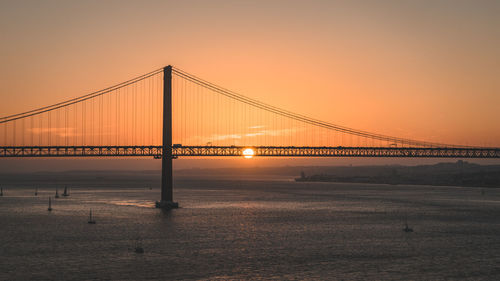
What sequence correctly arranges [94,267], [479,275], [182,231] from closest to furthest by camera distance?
1. [479,275]
2. [94,267]
3. [182,231]

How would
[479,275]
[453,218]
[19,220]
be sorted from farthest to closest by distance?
[453,218] < [19,220] < [479,275]

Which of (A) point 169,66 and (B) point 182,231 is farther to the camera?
(A) point 169,66

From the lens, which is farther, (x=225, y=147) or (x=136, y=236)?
(x=225, y=147)

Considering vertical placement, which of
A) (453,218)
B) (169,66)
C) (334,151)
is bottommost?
(453,218)

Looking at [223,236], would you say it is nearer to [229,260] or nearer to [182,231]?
[182,231]

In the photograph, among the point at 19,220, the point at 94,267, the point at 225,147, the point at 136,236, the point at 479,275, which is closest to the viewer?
the point at 479,275

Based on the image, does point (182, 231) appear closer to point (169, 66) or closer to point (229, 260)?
point (229, 260)

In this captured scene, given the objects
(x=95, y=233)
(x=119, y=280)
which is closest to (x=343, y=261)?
(x=119, y=280)

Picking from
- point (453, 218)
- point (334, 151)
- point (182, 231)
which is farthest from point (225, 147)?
point (182, 231)

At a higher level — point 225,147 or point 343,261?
point 225,147
